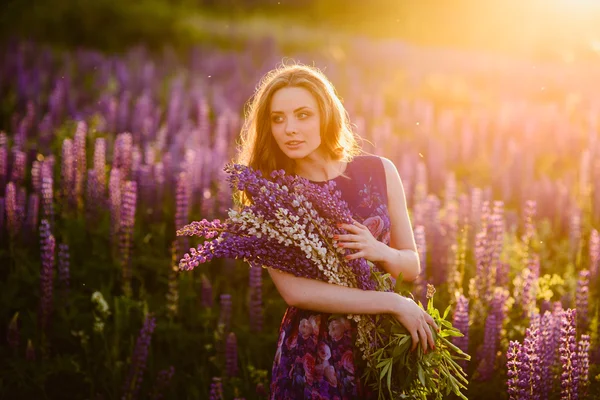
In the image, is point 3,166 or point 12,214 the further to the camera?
point 3,166

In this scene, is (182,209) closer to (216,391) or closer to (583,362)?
(216,391)

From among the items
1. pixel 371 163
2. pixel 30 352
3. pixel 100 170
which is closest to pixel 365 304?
pixel 371 163

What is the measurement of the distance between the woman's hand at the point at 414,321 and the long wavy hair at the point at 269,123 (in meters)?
0.76

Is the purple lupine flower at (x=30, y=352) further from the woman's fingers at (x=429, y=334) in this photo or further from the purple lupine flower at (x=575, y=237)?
the purple lupine flower at (x=575, y=237)

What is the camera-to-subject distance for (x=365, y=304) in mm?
2596

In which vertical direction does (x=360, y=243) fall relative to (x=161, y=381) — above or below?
above

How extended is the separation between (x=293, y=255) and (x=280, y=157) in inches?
25.8

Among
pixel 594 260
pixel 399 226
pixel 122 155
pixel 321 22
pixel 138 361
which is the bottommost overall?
pixel 138 361

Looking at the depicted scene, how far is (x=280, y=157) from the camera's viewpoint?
10.2ft

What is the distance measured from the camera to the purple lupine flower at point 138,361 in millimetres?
3945

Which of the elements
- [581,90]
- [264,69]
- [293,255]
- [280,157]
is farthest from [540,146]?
[293,255]

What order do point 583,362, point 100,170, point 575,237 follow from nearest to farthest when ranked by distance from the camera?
1. point 583,362
2. point 575,237
3. point 100,170

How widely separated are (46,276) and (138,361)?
0.80 m

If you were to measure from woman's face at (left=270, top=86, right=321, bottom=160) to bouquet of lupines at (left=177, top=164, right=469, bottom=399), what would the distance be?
30 centimetres
